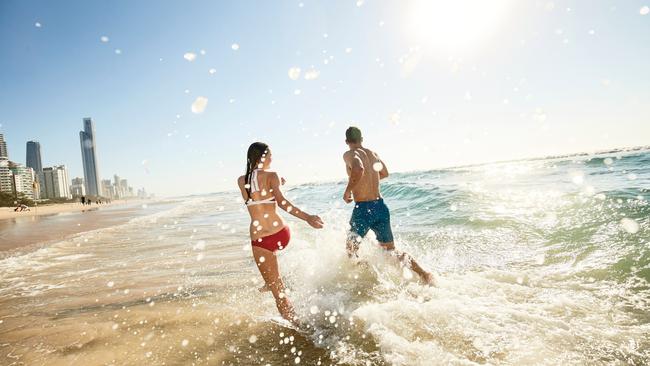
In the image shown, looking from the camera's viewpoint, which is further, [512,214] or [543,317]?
[512,214]

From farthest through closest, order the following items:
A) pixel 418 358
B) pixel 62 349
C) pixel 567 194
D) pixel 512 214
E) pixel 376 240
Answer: pixel 567 194 → pixel 512 214 → pixel 376 240 → pixel 62 349 → pixel 418 358

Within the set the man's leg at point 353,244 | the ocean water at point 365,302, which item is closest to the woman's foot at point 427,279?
the ocean water at point 365,302

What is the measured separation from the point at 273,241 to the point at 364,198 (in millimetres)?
2004

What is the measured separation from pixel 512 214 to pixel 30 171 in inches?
7743

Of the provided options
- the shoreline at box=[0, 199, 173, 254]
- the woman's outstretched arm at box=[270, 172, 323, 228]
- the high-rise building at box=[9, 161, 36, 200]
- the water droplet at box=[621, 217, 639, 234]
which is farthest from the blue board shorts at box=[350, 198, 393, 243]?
the high-rise building at box=[9, 161, 36, 200]

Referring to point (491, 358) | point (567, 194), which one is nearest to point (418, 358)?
point (491, 358)

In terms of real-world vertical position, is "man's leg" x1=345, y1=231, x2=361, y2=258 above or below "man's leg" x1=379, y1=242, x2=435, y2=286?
above

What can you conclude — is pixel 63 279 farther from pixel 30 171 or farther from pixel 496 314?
pixel 30 171

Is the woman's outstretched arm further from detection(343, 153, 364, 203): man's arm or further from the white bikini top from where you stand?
detection(343, 153, 364, 203): man's arm

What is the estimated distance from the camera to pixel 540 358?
2926 millimetres

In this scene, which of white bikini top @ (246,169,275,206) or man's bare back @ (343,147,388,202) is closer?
white bikini top @ (246,169,275,206)

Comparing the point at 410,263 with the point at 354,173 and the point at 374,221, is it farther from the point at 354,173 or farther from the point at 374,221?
the point at 354,173

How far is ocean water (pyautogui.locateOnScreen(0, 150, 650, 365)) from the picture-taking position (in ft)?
10.3

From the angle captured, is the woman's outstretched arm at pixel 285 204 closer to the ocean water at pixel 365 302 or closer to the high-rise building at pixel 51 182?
the ocean water at pixel 365 302
